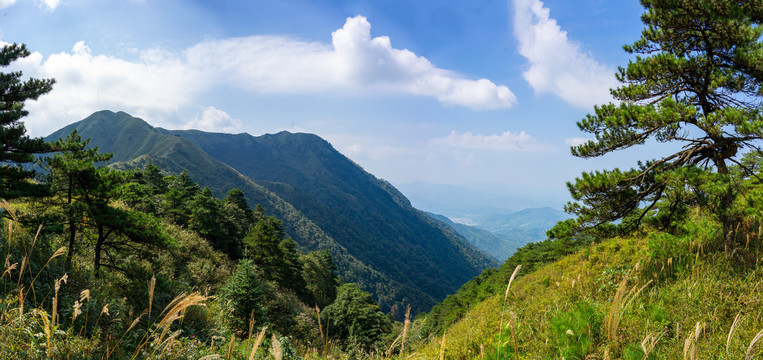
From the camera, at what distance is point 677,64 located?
303 inches

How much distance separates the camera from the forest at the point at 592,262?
11.4 feet

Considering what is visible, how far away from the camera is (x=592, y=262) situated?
404 inches

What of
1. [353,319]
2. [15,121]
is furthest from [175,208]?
[353,319]

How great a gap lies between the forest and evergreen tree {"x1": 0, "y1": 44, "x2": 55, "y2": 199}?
54mm

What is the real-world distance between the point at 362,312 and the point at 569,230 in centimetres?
2281

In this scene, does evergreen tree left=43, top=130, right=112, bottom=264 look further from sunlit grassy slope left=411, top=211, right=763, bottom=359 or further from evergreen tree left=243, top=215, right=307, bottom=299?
evergreen tree left=243, top=215, right=307, bottom=299

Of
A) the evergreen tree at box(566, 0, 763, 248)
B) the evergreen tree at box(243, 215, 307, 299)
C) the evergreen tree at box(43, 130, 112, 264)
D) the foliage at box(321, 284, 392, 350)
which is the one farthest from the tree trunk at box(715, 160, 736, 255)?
the evergreen tree at box(243, 215, 307, 299)

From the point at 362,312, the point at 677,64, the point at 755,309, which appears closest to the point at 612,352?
the point at 755,309

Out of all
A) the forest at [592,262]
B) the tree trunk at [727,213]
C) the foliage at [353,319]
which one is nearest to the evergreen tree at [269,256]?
the foliage at [353,319]

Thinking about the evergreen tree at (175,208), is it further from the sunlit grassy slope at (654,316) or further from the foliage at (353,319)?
the sunlit grassy slope at (654,316)

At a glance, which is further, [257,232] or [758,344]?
[257,232]

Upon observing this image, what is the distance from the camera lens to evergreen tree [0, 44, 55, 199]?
1284 cm

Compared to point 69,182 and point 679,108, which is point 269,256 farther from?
point 679,108

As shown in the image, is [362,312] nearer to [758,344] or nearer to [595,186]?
[595,186]
